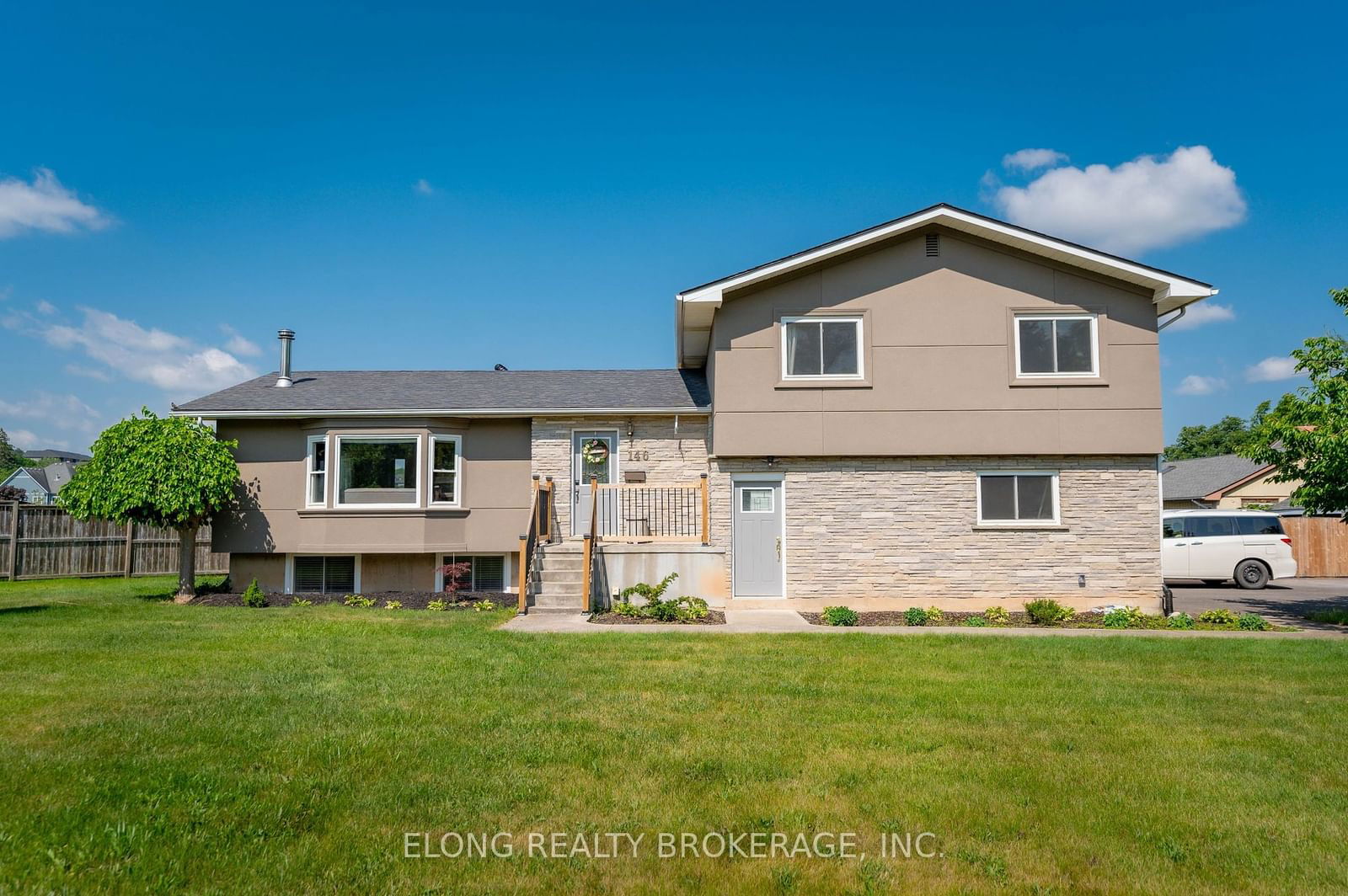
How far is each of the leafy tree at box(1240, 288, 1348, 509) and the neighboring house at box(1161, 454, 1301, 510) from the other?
57.0 feet

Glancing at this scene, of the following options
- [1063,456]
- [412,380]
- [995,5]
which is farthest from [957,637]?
[412,380]

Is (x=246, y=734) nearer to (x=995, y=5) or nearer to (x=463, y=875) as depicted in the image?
(x=463, y=875)

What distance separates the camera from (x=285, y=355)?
56.8 ft

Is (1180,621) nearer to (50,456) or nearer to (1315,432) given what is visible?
(1315,432)

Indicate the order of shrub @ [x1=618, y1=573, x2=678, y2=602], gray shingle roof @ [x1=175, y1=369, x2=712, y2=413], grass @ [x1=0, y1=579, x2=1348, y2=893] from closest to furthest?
grass @ [x1=0, y1=579, x2=1348, y2=893] < shrub @ [x1=618, y1=573, x2=678, y2=602] < gray shingle roof @ [x1=175, y1=369, x2=712, y2=413]

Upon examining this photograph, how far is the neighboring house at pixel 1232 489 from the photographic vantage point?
3034 cm

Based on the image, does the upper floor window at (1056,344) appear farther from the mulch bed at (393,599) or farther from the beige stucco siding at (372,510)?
the mulch bed at (393,599)

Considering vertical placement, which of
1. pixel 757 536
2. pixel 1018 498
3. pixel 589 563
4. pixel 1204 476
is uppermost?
pixel 1204 476

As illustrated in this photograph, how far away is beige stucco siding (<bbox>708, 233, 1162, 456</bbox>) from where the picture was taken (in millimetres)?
13898

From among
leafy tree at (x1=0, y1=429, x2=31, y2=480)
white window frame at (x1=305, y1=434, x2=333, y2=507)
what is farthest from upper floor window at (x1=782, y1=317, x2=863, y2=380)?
leafy tree at (x1=0, y1=429, x2=31, y2=480)

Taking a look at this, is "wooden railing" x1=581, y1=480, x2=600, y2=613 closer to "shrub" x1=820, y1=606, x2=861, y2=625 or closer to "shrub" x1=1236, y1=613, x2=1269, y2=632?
"shrub" x1=820, y1=606, x2=861, y2=625

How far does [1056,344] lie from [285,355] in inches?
590

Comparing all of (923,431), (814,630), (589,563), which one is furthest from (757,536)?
(923,431)


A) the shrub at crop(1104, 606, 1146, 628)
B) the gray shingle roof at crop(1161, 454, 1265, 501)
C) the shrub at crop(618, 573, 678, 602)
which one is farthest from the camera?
the gray shingle roof at crop(1161, 454, 1265, 501)
